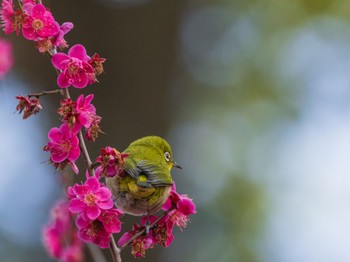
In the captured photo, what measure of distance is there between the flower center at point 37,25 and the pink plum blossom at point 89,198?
0.52 metres

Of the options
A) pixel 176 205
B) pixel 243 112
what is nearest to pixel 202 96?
pixel 243 112

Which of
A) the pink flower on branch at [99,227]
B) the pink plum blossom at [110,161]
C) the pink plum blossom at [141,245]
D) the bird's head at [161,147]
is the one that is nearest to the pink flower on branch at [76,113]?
the pink plum blossom at [110,161]

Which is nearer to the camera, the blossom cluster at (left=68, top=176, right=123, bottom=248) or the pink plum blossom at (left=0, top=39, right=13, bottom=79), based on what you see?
the blossom cluster at (left=68, top=176, right=123, bottom=248)

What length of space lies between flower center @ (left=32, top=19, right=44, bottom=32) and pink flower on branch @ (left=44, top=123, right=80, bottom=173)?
33 cm

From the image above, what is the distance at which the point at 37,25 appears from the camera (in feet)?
7.41

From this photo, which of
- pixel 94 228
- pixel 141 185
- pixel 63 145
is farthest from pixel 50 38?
pixel 141 185

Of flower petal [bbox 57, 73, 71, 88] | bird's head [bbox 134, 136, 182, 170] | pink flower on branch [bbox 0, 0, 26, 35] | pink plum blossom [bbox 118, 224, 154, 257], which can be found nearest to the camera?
flower petal [bbox 57, 73, 71, 88]

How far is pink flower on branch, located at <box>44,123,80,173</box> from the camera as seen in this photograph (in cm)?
226

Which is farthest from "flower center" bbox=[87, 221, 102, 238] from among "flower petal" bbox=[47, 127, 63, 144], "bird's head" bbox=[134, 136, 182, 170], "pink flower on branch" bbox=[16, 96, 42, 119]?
"bird's head" bbox=[134, 136, 182, 170]

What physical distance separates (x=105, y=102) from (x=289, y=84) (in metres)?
6.29

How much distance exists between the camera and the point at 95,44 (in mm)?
6547

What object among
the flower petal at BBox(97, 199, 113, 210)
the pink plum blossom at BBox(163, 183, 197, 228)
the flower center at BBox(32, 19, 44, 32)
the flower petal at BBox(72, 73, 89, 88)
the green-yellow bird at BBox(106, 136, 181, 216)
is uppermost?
the flower center at BBox(32, 19, 44, 32)

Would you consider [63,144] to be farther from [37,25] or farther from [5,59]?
[5,59]

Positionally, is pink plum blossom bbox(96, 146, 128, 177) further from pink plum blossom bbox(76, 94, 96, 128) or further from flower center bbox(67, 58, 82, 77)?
flower center bbox(67, 58, 82, 77)
